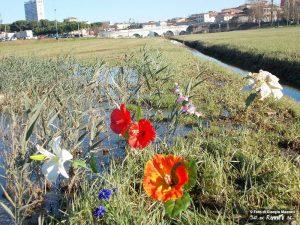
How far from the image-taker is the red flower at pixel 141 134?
2.89 meters

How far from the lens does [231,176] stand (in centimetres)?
469

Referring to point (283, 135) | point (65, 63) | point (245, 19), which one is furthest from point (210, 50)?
point (245, 19)

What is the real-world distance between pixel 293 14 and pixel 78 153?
94940mm

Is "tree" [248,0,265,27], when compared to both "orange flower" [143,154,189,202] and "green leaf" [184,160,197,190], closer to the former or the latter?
"green leaf" [184,160,197,190]

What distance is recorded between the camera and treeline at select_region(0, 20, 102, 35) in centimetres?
13062


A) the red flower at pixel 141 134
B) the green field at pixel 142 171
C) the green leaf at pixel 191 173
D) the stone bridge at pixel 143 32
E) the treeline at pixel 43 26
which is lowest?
the stone bridge at pixel 143 32

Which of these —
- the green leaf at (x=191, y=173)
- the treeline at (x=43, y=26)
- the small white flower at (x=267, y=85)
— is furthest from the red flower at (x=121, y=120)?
the treeline at (x=43, y=26)

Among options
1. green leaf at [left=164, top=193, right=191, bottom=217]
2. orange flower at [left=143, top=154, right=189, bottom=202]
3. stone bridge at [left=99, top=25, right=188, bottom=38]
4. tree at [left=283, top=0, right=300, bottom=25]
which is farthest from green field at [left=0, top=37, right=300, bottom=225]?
stone bridge at [left=99, top=25, right=188, bottom=38]

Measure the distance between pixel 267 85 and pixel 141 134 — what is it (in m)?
1.68

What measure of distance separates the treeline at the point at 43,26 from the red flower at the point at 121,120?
429 feet

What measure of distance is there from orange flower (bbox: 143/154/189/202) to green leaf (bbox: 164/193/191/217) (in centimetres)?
13

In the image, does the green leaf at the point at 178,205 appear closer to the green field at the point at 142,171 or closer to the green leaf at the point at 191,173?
the green leaf at the point at 191,173

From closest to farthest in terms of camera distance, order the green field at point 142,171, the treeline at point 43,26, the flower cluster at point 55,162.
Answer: the flower cluster at point 55,162
the green field at point 142,171
the treeline at point 43,26

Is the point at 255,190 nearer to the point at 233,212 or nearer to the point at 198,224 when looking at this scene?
the point at 233,212
